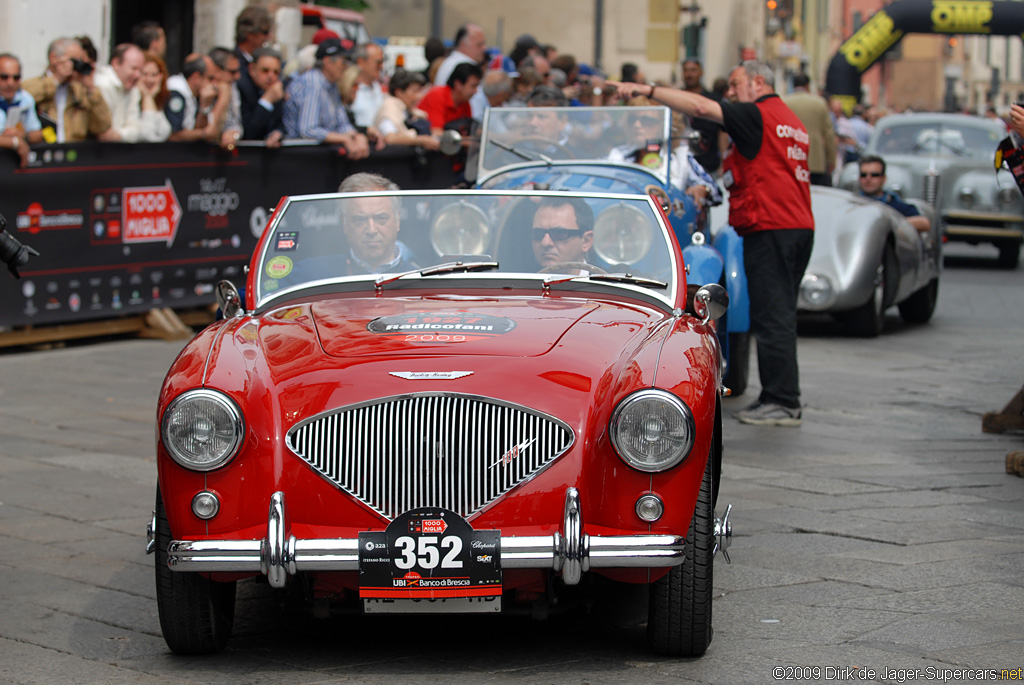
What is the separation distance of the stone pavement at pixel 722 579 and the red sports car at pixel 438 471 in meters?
0.22

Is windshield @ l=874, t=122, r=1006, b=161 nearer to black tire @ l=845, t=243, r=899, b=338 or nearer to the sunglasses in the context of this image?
black tire @ l=845, t=243, r=899, b=338

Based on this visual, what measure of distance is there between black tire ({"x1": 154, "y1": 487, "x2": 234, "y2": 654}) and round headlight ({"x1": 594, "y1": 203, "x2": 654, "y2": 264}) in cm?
198

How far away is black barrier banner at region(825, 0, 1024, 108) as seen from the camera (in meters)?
29.6

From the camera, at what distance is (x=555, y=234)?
5.44m

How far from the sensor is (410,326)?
4.65 meters

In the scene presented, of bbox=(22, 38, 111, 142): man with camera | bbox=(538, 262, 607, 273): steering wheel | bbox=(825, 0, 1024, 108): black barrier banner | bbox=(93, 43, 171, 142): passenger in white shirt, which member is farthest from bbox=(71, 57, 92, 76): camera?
bbox=(825, 0, 1024, 108): black barrier banner

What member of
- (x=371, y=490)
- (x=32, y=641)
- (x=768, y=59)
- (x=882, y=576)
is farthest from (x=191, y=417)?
(x=768, y=59)

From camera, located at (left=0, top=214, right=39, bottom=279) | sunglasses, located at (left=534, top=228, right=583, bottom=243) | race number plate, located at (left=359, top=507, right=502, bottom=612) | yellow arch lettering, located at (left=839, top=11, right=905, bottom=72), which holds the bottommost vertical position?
race number plate, located at (left=359, top=507, right=502, bottom=612)

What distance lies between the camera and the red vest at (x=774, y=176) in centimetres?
812

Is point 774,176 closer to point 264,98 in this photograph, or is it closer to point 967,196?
point 264,98

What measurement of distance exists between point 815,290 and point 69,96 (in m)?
5.86

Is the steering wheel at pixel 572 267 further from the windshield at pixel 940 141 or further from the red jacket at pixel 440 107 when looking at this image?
the windshield at pixel 940 141

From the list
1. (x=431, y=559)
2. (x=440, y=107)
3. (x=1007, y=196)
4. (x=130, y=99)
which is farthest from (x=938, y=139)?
(x=431, y=559)

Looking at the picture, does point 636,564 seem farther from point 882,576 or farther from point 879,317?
point 879,317
